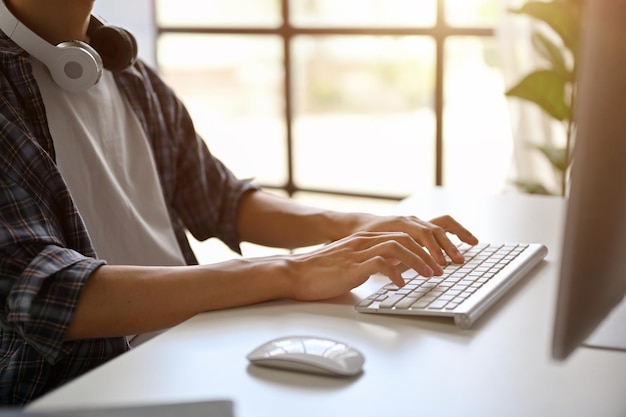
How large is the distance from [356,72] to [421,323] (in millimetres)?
2593

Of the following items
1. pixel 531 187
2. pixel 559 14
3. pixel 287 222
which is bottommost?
pixel 531 187

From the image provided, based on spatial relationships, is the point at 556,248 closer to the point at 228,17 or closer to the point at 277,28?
the point at 277,28

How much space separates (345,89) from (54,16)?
8.15 ft

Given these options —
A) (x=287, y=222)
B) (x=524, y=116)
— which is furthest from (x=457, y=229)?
(x=524, y=116)

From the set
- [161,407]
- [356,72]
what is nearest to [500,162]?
[356,72]

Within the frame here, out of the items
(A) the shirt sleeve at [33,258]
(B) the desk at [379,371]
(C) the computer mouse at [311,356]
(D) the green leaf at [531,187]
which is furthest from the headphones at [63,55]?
(D) the green leaf at [531,187]

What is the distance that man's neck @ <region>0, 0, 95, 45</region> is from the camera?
1434 millimetres

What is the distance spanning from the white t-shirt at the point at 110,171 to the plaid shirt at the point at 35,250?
5cm

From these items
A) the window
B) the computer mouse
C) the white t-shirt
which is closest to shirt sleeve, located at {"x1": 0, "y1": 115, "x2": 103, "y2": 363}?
the white t-shirt

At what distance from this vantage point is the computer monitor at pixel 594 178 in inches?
25.8

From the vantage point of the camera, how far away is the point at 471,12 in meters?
2.74

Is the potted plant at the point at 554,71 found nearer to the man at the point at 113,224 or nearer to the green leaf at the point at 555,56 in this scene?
the green leaf at the point at 555,56

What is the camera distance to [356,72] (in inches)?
141

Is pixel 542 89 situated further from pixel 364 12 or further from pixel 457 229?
pixel 457 229
